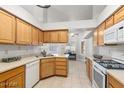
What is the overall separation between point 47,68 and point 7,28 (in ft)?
7.44

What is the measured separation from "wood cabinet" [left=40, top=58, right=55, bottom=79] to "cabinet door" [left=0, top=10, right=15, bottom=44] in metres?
1.65

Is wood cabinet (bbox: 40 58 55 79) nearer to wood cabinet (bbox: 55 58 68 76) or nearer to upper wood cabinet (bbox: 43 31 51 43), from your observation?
wood cabinet (bbox: 55 58 68 76)

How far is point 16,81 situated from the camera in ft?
7.86

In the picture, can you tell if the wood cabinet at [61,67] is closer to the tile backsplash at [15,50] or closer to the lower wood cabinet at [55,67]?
the lower wood cabinet at [55,67]

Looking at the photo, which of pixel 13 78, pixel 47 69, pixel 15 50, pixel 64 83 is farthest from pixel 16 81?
pixel 47 69

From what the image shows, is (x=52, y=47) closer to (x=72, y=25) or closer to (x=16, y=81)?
(x=72, y=25)

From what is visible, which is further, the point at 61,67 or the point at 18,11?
the point at 61,67

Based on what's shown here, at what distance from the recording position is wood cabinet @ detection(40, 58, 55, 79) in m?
4.20

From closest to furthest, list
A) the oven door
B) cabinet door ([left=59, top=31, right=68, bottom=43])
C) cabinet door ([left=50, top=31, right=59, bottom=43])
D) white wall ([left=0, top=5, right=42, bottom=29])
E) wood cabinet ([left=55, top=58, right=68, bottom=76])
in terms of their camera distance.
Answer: the oven door, white wall ([left=0, top=5, right=42, bottom=29]), wood cabinet ([left=55, top=58, right=68, bottom=76]), cabinet door ([left=59, top=31, right=68, bottom=43]), cabinet door ([left=50, top=31, right=59, bottom=43])

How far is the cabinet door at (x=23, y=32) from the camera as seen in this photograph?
312 cm

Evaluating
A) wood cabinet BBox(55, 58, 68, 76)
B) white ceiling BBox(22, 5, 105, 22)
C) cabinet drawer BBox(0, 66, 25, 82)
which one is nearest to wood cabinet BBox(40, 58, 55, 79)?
wood cabinet BBox(55, 58, 68, 76)

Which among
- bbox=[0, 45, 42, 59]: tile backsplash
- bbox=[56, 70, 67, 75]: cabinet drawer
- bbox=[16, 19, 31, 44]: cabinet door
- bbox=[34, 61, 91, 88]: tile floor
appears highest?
bbox=[16, 19, 31, 44]: cabinet door
